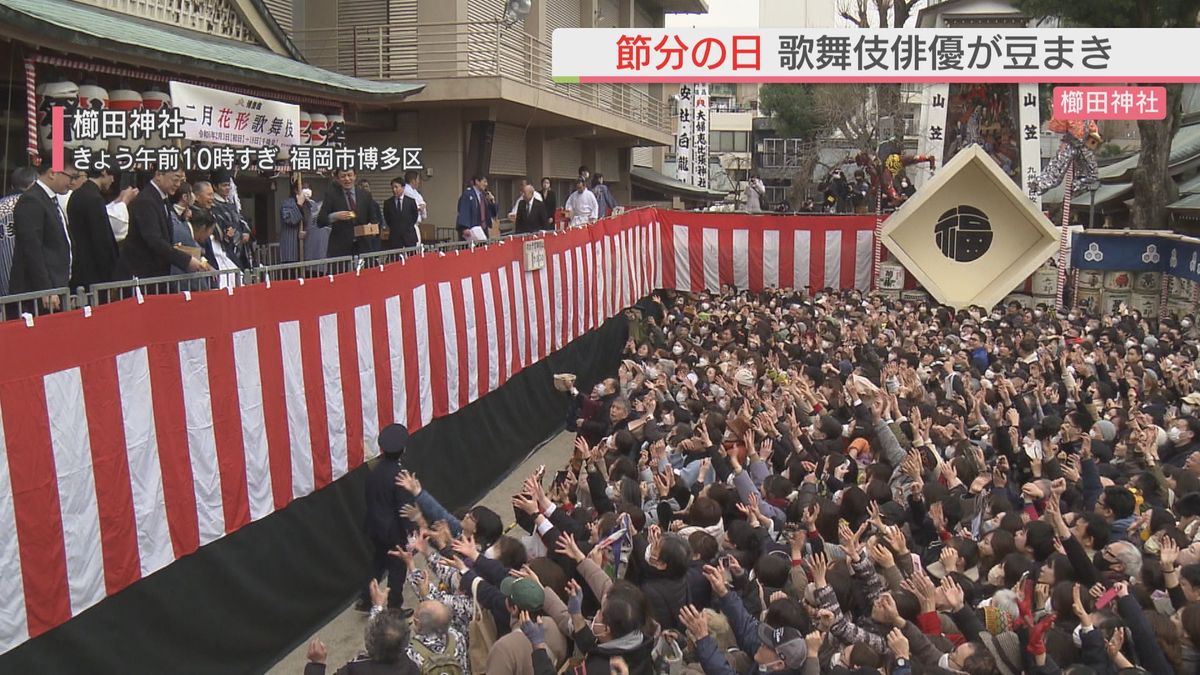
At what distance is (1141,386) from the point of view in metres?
10.9

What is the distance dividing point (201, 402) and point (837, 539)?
13.0ft

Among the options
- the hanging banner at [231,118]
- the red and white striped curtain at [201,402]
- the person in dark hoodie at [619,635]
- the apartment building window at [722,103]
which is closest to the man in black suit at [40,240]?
the red and white striped curtain at [201,402]

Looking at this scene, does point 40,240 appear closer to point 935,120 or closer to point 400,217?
point 400,217

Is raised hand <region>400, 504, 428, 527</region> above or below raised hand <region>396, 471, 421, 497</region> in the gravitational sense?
below

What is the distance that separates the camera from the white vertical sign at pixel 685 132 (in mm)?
37625

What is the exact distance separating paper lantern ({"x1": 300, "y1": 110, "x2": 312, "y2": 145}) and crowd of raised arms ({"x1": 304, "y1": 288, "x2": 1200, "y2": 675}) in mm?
4150

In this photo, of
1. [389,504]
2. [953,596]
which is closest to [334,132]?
[389,504]

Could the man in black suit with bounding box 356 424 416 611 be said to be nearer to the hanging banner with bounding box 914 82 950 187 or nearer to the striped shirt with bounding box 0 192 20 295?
the striped shirt with bounding box 0 192 20 295

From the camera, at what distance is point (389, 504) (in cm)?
764

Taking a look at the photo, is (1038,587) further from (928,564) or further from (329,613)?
(329,613)

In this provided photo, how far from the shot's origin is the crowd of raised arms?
4762 mm

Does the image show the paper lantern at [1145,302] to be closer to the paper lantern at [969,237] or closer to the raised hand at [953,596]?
the paper lantern at [969,237]

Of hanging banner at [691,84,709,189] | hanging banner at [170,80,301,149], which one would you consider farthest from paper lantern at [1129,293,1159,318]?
hanging banner at [691,84,709,189]

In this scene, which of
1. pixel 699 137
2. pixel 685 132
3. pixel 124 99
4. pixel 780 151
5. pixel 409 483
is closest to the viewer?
pixel 409 483
